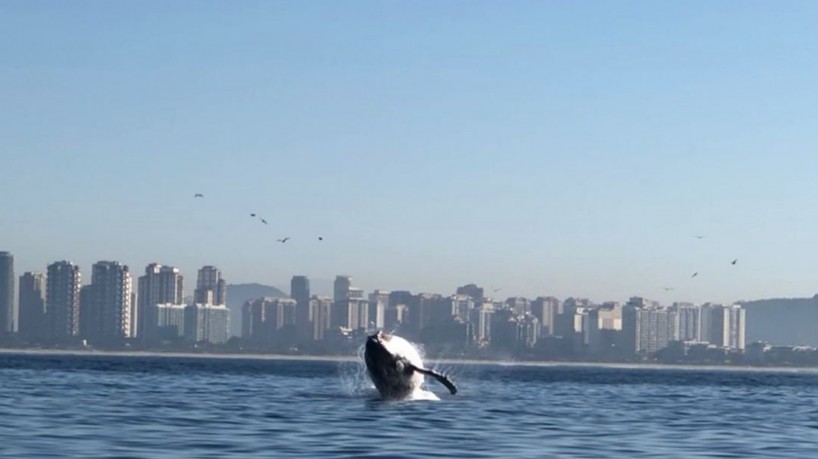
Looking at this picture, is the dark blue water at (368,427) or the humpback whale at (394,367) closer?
the dark blue water at (368,427)

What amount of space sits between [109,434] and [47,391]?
31155 millimetres

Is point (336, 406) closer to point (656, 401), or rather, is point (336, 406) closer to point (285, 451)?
point (285, 451)

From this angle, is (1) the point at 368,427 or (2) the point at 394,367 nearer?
(1) the point at 368,427

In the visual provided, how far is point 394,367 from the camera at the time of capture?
64062 mm

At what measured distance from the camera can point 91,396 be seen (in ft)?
229

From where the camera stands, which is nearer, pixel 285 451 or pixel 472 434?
pixel 285 451

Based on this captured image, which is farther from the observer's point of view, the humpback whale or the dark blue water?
the humpback whale

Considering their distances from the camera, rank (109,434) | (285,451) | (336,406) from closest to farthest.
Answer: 1. (285,451)
2. (109,434)
3. (336,406)

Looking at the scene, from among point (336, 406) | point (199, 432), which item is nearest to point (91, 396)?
point (336, 406)

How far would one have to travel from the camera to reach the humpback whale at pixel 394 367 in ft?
207

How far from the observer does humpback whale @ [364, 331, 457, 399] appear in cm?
6322

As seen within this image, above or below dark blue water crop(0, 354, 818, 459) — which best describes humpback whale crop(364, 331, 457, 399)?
above

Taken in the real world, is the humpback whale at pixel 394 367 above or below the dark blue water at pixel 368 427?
above

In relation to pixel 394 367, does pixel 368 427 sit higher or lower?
lower
